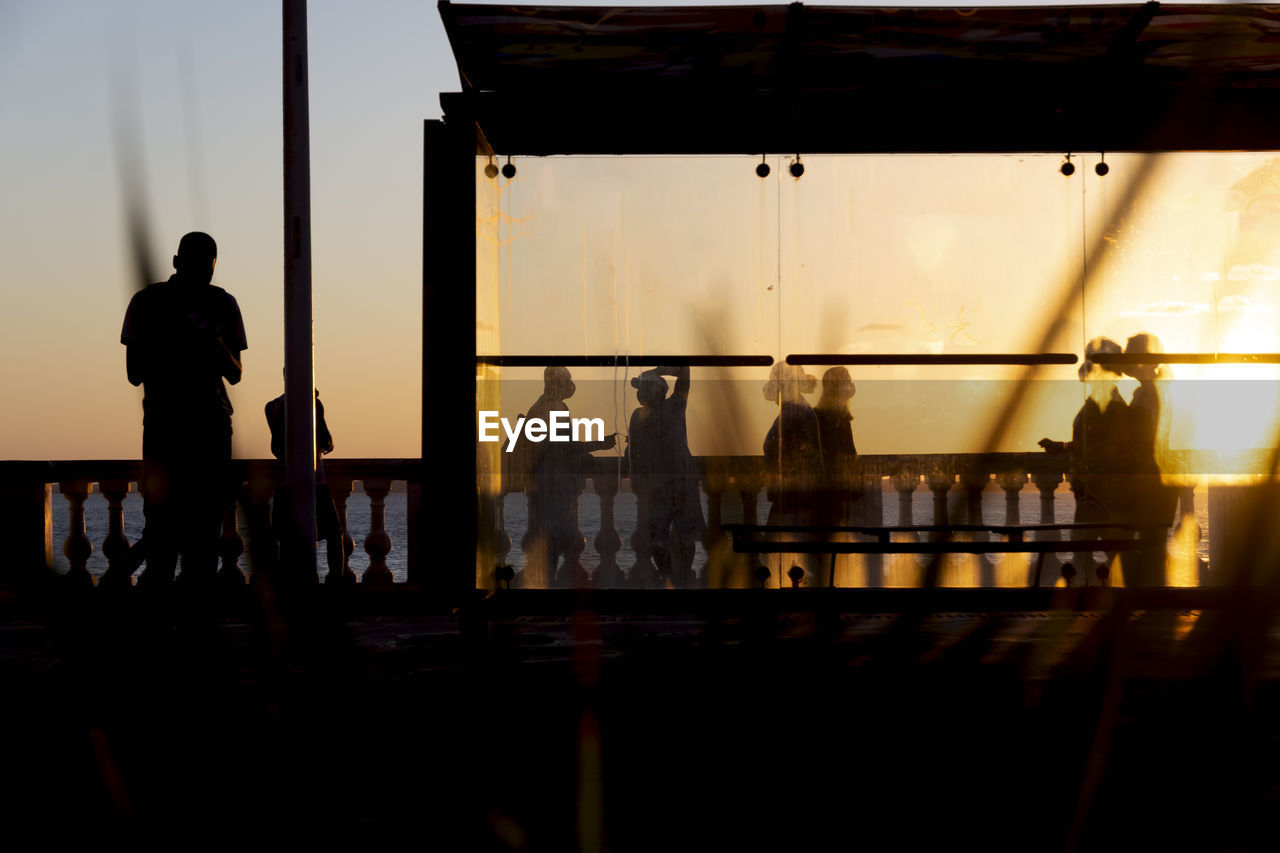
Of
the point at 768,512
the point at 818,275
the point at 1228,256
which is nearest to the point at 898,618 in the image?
the point at 768,512

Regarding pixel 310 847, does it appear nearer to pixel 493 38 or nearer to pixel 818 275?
pixel 493 38

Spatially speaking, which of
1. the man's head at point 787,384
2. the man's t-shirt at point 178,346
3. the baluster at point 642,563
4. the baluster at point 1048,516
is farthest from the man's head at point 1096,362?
the man's t-shirt at point 178,346

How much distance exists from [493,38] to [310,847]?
12.1 feet

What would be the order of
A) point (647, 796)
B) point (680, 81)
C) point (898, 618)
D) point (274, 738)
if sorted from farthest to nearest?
point (898, 618), point (680, 81), point (274, 738), point (647, 796)

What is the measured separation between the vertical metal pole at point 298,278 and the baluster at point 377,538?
4.69 feet

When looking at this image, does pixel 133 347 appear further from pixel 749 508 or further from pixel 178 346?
pixel 749 508

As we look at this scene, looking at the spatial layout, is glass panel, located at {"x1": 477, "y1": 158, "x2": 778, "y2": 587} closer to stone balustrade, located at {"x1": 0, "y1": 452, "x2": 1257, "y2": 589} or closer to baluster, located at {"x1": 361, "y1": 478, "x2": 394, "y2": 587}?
stone balustrade, located at {"x1": 0, "y1": 452, "x2": 1257, "y2": 589}

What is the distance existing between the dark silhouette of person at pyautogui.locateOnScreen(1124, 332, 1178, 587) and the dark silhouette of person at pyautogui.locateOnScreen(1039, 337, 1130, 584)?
58 millimetres

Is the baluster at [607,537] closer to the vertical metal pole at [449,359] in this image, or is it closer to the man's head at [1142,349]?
the vertical metal pole at [449,359]

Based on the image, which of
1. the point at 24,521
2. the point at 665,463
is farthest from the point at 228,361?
the point at 24,521

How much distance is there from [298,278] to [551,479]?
1953mm

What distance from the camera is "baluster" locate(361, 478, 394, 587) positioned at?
7.82 meters

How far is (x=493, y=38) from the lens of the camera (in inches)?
201

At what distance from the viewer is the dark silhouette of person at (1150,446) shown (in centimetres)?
603
